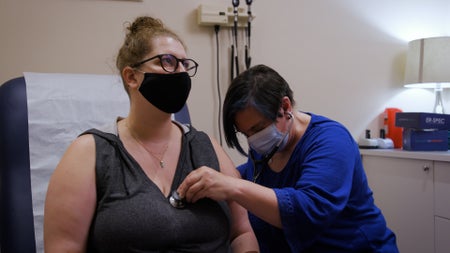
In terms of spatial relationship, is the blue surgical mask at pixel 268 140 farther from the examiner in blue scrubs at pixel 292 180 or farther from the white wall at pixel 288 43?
the white wall at pixel 288 43

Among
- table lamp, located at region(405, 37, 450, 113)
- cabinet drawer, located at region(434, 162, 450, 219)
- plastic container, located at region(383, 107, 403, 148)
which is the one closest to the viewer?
cabinet drawer, located at region(434, 162, 450, 219)

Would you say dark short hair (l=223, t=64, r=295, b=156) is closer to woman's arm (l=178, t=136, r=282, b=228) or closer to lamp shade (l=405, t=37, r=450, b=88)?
woman's arm (l=178, t=136, r=282, b=228)

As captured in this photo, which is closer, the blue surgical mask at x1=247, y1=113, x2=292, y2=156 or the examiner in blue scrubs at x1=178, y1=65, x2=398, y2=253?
the examiner in blue scrubs at x1=178, y1=65, x2=398, y2=253

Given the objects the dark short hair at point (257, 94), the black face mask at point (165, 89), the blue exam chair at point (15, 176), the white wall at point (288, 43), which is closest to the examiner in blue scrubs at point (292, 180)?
the dark short hair at point (257, 94)

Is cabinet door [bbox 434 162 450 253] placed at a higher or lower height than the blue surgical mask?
lower

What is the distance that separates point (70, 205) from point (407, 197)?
1.63 meters

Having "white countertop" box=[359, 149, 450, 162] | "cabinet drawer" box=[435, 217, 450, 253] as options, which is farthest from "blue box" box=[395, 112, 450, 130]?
"cabinet drawer" box=[435, 217, 450, 253]

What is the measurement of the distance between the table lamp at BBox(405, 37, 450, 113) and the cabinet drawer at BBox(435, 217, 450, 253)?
83 cm

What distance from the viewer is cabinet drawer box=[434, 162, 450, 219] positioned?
5.38ft

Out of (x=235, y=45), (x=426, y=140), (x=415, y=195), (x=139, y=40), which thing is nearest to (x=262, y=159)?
(x=139, y=40)

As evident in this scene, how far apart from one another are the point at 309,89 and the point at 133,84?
1.34m

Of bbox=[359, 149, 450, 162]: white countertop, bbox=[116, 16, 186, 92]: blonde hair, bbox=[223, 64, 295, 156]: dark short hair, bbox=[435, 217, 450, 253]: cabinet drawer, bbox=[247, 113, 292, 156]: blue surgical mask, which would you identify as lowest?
bbox=[435, 217, 450, 253]: cabinet drawer

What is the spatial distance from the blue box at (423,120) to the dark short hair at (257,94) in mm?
1133

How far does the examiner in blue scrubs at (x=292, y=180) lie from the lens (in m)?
0.91
